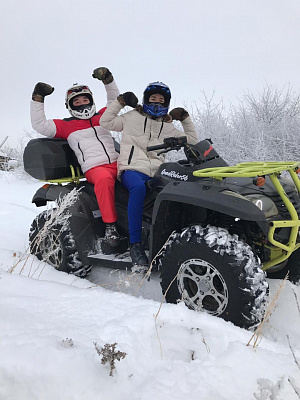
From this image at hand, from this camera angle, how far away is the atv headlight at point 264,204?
7.95 ft

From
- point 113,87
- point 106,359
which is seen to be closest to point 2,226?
point 113,87

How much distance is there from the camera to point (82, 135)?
A: 13.5 feet

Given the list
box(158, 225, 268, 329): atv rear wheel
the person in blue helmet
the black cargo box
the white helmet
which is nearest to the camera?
box(158, 225, 268, 329): atv rear wheel

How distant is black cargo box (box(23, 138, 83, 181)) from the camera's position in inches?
154

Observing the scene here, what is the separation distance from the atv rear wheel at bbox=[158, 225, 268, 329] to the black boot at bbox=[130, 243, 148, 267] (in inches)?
19.0

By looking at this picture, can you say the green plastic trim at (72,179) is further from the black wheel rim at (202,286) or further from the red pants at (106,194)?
the black wheel rim at (202,286)

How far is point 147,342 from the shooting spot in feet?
5.83

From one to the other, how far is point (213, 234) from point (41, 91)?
282cm

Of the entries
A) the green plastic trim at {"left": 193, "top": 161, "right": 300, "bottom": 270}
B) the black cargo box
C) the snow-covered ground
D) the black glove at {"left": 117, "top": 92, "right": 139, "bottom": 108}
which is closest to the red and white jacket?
the black cargo box

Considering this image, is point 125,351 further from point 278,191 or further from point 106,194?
point 106,194

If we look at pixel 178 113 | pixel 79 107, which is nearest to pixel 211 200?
pixel 178 113

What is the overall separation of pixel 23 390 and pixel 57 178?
3.10 metres

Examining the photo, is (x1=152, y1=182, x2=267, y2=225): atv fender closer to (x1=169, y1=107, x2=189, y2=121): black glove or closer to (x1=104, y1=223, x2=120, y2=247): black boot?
(x1=104, y1=223, x2=120, y2=247): black boot

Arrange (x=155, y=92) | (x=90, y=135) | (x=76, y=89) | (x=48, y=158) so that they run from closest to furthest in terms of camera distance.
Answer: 1. (x=155, y=92)
2. (x=48, y=158)
3. (x=90, y=135)
4. (x=76, y=89)
